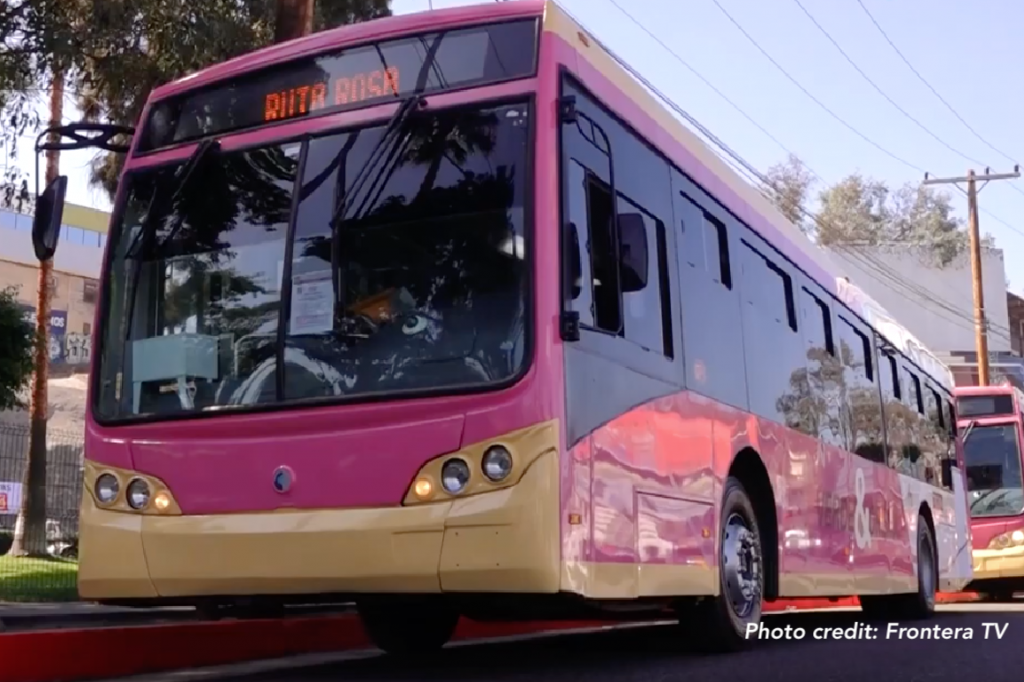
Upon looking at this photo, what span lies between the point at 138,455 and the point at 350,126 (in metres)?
1.90

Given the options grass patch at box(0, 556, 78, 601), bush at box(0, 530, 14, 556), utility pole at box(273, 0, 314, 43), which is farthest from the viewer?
bush at box(0, 530, 14, 556)

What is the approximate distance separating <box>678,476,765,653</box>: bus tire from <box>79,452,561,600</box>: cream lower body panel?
7.93ft

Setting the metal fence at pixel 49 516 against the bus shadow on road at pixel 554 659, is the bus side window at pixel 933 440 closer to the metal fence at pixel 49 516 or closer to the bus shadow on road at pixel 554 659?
the bus shadow on road at pixel 554 659

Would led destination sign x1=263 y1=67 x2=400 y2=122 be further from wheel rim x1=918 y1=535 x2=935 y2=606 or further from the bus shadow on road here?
wheel rim x1=918 y1=535 x2=935 y2=606

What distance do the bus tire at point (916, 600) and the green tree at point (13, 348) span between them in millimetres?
8869

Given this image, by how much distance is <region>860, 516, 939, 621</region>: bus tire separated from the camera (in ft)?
43.5

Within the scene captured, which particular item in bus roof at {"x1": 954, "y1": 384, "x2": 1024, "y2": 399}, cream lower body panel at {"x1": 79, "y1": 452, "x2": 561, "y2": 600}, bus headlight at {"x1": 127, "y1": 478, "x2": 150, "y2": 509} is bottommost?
cream lower body panel at {"x1": 79, "y1": 452, "x2": 561, "y2": 600}

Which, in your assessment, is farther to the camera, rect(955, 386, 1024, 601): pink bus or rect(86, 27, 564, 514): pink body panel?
rect(955, 386, 1024, 601): pink bus

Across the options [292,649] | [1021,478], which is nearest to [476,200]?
[292,649]

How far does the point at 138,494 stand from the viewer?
20.3 ft

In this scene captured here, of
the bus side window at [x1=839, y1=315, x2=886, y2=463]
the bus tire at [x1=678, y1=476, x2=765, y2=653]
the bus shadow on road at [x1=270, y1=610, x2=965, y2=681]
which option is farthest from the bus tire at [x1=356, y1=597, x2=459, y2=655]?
the bus side window at [x1=839, y1=315, x2=886, y2=463]

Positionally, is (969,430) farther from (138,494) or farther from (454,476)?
(138,494)

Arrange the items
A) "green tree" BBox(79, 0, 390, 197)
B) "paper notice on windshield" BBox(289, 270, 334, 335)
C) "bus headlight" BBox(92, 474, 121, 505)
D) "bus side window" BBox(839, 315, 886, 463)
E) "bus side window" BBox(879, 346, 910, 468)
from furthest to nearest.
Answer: "green tree" BBox(79, 0, 390, 197) < "bus side window" BBox(879, 346, 910, 468) < "bus side window" BBox(839, 315, 886, 463) < "bus headlight" BBox(92, 474, 121, 505) < "paper notice on windshield" BBox(289, 270, 334, 335)

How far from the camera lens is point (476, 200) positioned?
599 centimetres
